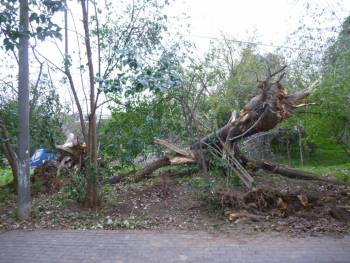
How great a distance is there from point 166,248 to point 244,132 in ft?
15.7

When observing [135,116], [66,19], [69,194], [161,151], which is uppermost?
[66,19]

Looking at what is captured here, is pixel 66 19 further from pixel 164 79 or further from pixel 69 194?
pixel 69 194

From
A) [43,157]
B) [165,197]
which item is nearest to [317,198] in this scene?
[165,197]

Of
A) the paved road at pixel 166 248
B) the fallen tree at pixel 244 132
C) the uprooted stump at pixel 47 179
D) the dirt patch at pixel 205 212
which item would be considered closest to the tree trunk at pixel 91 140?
the dirt patch at pixel 205 212

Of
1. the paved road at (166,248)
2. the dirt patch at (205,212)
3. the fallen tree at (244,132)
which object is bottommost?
the paved road at (166,248)

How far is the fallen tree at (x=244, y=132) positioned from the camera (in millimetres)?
8930

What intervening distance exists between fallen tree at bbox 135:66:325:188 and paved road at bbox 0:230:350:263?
246 centimetres

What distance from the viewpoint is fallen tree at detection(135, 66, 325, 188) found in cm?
893

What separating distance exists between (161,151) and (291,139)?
579 inches

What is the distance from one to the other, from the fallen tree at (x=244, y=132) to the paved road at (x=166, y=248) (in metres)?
2.46

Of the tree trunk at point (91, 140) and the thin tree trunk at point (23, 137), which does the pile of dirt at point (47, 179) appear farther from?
the thin tree trunk at point (23, 137)

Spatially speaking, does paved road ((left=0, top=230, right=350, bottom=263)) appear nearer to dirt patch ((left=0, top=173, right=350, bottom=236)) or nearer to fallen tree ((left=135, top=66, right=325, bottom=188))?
dirt patch ((left=0, top=173, right=350, bottom=236))

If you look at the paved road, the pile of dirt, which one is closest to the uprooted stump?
the pile of dirt

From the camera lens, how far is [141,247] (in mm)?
5672
